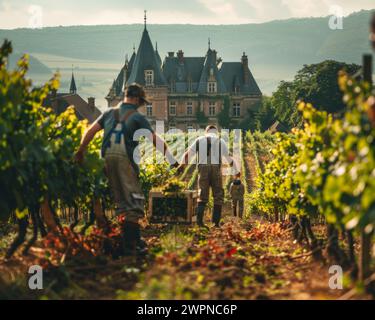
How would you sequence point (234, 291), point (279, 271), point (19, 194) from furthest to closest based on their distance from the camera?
1. point (279, 271)
2. point (19, 194)
3. point (234, 291)

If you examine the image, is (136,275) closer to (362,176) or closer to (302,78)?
(362,176)

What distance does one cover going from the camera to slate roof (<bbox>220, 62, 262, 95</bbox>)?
285 feet

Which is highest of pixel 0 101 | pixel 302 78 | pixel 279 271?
pixel 302 78

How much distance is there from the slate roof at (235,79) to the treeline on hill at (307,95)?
637 centimetres

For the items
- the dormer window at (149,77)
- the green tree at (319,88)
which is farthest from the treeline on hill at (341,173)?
the dormer window at (149,77)

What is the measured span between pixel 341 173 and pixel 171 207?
6039mm

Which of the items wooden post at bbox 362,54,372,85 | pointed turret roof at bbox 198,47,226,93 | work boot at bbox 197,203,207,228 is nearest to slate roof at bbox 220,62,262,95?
pointed turret roof at bbox 198,47,226,93

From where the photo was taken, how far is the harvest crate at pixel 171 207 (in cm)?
1042

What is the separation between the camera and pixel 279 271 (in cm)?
706

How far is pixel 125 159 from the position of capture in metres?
7.59

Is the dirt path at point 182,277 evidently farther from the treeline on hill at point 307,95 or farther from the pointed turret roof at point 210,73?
the pointed turret roof at point 210,73

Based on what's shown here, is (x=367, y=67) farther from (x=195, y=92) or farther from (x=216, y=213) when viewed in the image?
(x=195, y=92)
